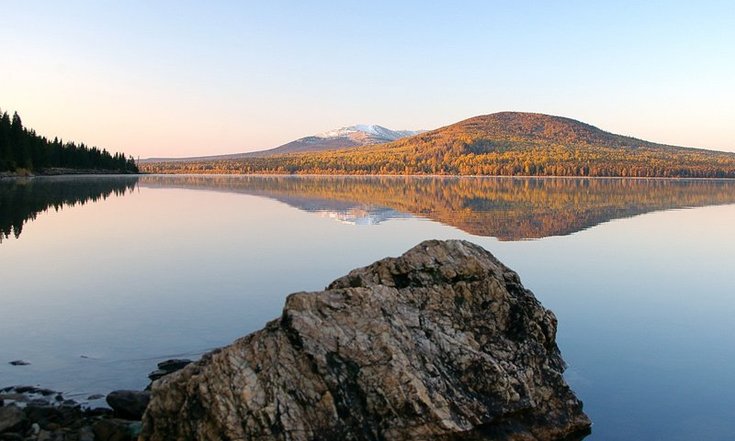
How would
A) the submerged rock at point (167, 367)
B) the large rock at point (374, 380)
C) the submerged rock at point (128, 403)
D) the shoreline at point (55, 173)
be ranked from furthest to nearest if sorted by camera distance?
the shoreline at point (55, 173), the submerged rock at point (167, 367), the submerged rock at point (128, 403), the large rock at point (374, 380)

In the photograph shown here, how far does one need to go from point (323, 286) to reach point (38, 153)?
293 ft

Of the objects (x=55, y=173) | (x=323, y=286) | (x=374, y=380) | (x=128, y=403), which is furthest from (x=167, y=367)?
(x=55, y=173)

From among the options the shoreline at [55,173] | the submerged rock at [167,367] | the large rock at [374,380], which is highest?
the shoreline at [55,173]

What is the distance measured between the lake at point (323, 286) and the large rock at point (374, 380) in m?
1.17

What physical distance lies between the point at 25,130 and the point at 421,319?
3679 inches

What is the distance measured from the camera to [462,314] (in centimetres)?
800

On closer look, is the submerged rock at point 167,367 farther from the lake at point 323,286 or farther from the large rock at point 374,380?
the large rock at point 374,380

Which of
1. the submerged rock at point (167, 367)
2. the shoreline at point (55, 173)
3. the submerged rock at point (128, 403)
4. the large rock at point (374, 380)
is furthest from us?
the shoreline at point (55, 173)

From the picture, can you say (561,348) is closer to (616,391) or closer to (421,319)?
(616,391)

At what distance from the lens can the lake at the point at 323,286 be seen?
28.2 ft

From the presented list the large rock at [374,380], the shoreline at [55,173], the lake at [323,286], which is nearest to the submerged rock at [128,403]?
the lake at [323,286]

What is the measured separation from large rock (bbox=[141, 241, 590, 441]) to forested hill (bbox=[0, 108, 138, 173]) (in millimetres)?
80698

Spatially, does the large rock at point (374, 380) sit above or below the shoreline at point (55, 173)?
below

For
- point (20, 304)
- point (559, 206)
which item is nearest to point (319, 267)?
point (20, 304)
